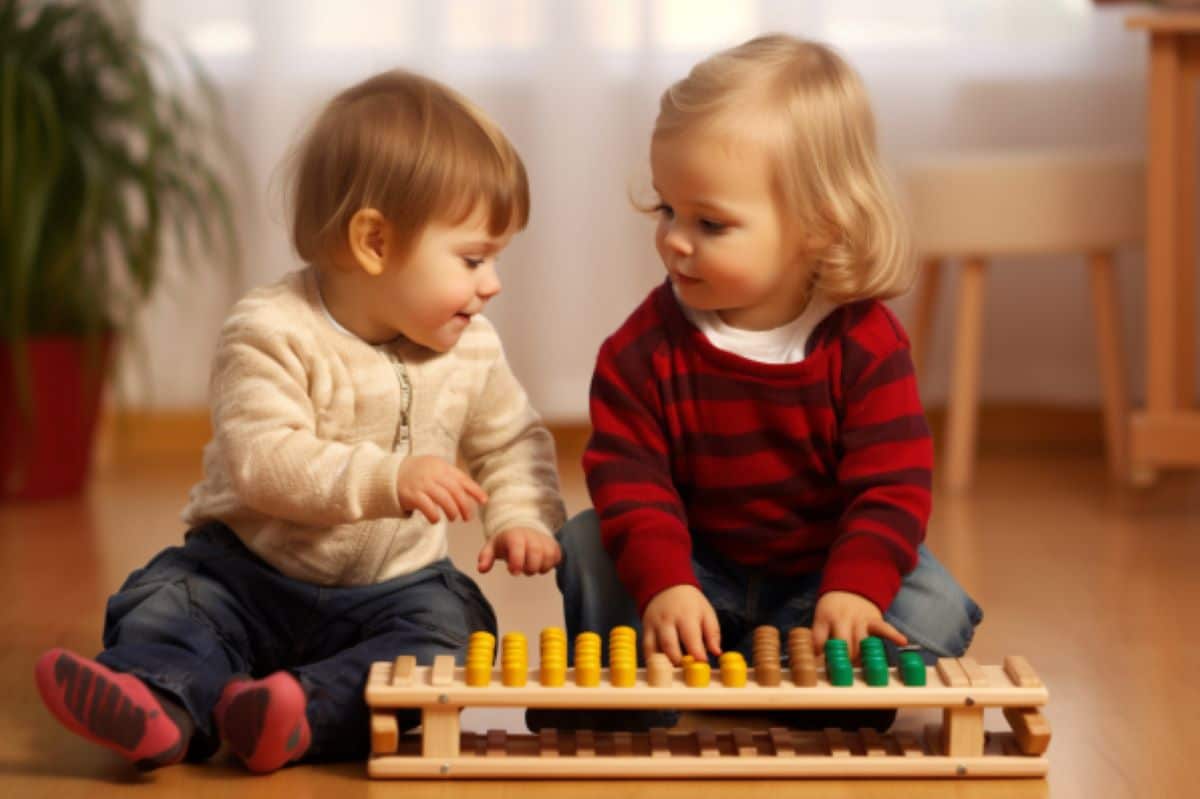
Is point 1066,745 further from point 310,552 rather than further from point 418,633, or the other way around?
point 310,552

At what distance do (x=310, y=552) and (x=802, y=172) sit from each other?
0.48 m

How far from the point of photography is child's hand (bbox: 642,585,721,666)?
3.84ft

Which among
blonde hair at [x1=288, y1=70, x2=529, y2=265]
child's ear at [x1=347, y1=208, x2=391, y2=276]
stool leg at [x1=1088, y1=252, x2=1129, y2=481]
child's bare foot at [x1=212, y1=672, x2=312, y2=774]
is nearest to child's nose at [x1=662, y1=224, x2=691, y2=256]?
blonde hair at [x1=288, y1=70, x2=529, y2=265]

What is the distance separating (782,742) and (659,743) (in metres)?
0.08

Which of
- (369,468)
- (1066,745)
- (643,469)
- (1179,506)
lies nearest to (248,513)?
(369,468)

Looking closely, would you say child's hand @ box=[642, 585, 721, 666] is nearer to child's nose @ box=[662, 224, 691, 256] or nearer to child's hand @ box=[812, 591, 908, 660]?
child's hand @ box=[812, 591, 908, 660]

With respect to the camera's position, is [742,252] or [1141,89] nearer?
[742,252]

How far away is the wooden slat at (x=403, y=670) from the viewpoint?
1.08m

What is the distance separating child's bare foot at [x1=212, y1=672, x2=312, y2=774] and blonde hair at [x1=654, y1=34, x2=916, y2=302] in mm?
497

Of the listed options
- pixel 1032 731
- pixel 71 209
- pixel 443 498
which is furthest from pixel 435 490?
pixel 71 209

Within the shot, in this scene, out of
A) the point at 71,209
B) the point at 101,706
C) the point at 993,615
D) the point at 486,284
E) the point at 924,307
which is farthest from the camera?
the point at 924,307

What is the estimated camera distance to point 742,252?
1237 millimetres

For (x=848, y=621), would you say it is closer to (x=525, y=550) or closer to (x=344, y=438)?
(x=525, y=550)

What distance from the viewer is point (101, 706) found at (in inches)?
41.6
